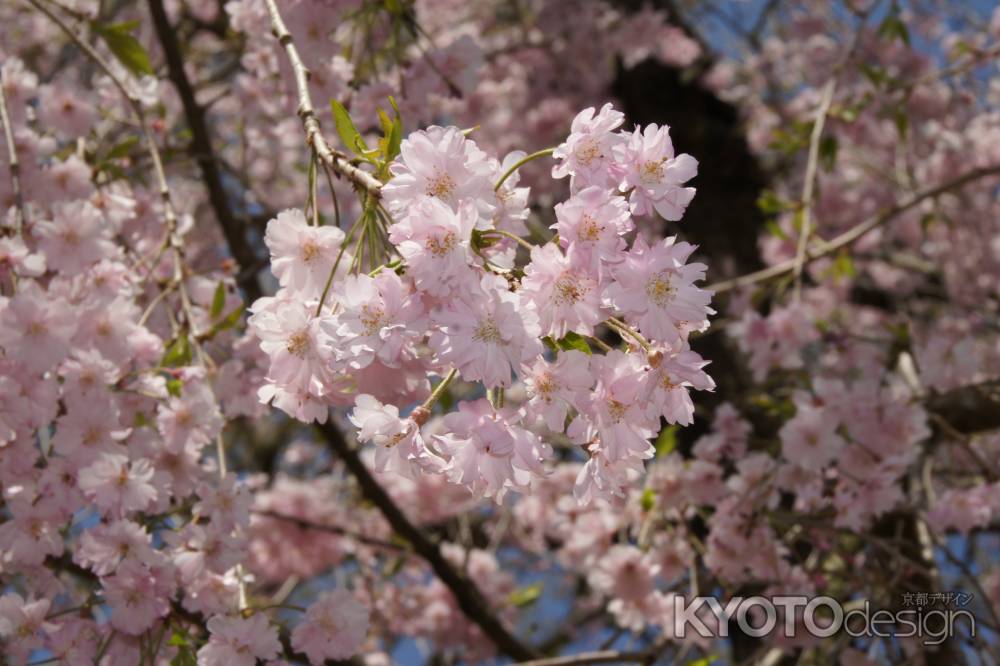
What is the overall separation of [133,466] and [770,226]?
215 centimetres

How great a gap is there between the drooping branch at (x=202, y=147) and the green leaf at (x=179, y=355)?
2.31 feet

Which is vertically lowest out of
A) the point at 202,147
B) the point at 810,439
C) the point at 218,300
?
the point at 810,439

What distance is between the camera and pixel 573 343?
42.8 inches

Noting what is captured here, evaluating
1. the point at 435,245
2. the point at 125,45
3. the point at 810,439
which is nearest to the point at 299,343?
the point at 435,245

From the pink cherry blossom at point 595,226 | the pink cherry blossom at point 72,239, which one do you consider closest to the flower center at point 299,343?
the pink cherry blossom at point 595,226

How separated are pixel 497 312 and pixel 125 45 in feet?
4.86

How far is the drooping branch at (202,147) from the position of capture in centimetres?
264

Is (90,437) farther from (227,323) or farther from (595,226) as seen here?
(595,226)

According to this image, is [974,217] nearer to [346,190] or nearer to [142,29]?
[346,190]

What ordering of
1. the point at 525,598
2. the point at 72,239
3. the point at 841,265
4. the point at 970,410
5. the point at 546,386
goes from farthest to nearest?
the point at 525,598 → the point at 841,265 → the point at 970,410 → the point at 72,239 → the point at 546,386

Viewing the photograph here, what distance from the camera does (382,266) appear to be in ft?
3.42

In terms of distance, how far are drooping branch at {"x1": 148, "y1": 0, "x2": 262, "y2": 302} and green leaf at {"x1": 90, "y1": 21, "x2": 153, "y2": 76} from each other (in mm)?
521

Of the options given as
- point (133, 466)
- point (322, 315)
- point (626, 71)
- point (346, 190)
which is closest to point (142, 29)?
point (346, 190)

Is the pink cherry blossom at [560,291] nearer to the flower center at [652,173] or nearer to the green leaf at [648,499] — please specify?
the flower center at [652,173]
